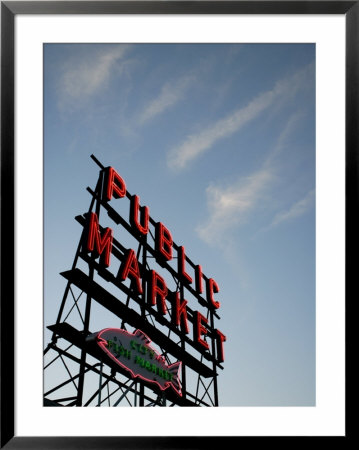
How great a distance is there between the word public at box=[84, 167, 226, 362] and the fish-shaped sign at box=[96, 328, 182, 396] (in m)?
0.81

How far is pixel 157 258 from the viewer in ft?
34.2

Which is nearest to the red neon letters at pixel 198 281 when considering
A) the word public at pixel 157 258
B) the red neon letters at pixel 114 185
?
the word public at pixel 157 258

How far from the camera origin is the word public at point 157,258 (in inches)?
320

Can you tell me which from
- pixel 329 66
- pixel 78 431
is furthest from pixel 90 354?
pixel 329 66

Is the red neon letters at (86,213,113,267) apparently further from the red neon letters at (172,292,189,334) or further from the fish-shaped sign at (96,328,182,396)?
the red neon letters at (172,292,189,334)

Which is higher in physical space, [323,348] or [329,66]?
[329,66]

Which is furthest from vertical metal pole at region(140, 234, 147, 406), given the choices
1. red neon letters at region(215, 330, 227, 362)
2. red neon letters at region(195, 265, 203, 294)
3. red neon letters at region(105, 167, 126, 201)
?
red neon letters at region(215, 330, 227, 362)

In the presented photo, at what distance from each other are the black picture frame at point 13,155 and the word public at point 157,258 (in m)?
5.69

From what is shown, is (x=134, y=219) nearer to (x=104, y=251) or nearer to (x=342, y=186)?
(x=104, y=251)

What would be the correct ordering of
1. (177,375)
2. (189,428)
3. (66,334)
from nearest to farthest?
(189,428)
(66,334)
(177,375)

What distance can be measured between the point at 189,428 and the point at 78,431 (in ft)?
1.40

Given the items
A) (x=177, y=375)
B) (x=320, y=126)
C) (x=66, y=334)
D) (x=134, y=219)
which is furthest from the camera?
(x=177, y=375)

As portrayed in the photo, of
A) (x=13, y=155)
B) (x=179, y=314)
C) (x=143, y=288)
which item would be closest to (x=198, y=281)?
(x=179, y=314)

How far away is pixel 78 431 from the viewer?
2.21 metres
